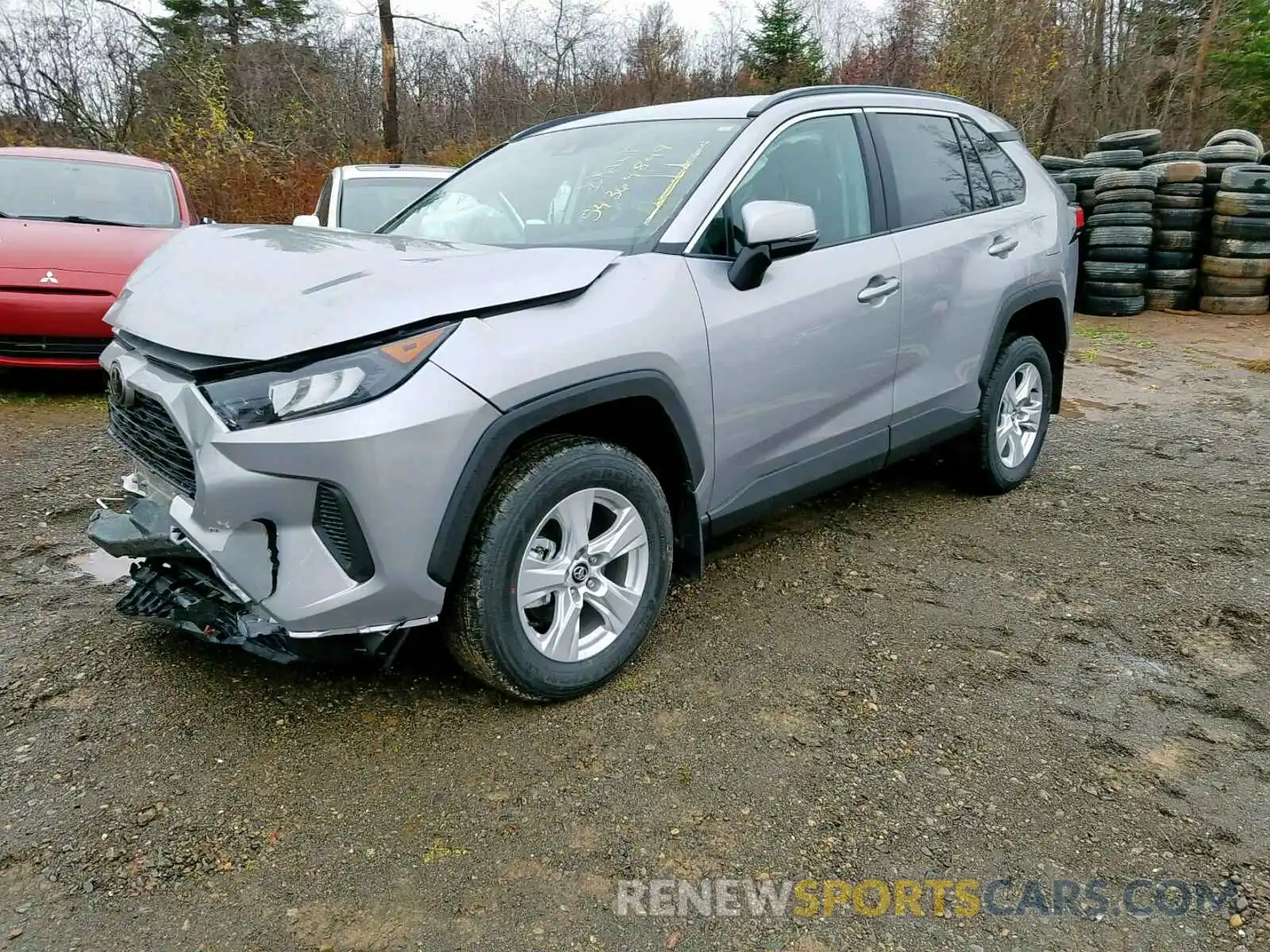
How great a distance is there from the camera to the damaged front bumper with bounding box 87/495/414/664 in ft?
7.49

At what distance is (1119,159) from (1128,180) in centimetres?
67

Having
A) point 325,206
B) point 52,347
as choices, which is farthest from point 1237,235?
point 52,347

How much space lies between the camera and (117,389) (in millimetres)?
2615

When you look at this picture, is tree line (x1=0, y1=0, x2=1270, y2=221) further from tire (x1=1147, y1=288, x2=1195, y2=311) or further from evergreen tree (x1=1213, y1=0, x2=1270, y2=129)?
tire (x1=1147, y1=288, x2=1195, y2=311)

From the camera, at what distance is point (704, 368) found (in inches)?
109

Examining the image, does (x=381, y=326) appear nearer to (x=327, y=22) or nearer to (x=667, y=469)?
(x=667, y=469)

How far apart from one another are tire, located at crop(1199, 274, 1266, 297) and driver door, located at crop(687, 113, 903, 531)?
27.4 ft

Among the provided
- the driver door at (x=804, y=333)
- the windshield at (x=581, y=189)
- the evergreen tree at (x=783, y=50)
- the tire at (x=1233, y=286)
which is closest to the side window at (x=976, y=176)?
the driver door at (x=804, y=333)

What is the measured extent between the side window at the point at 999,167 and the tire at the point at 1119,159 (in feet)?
23.1

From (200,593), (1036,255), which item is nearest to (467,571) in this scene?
(200,593)

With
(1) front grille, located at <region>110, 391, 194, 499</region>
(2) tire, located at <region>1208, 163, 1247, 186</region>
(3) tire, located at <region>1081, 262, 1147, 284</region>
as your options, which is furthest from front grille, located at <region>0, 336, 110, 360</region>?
(2) tire, located at <region>1208, 163, 1247, 186</region>

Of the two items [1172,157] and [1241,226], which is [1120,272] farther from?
[1172,157]

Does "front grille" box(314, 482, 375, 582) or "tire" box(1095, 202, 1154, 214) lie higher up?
"tire" box(1095, 202, 1154, 214)

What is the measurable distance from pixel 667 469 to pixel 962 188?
2.11 metres
